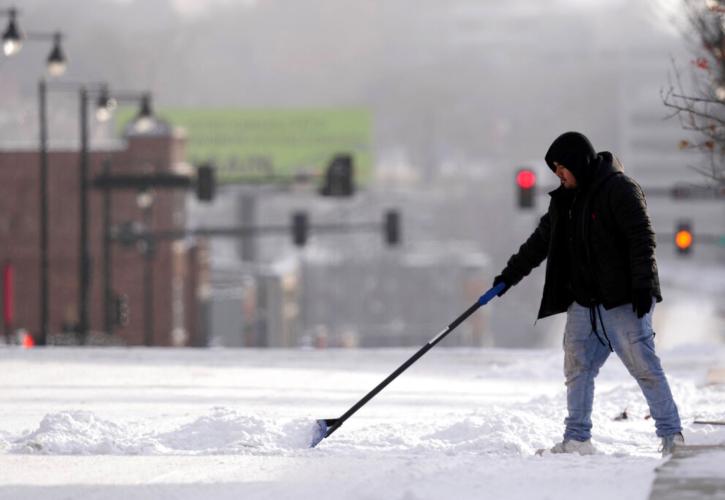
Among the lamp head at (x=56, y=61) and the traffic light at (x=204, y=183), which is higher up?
the lamp head at (x=56, y=61)

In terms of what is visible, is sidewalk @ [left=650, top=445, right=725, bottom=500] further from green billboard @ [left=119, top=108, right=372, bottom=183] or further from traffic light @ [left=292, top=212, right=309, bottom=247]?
green billboard @ [left=119, top=108, right=372, bottom=183]

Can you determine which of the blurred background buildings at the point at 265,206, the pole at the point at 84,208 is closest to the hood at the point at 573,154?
the pole at the point at 84,208

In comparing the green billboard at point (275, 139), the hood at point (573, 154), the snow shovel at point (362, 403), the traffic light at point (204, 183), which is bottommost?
the snow shovel at point (362, 403)

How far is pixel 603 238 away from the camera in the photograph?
992 centimetres

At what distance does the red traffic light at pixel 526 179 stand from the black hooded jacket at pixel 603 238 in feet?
106

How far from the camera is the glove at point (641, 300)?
975cm

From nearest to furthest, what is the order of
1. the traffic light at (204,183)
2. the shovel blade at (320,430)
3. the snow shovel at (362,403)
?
the snow shovel at (362,403) < the shovel blade at (320,430) < the traffic light at (204,183)

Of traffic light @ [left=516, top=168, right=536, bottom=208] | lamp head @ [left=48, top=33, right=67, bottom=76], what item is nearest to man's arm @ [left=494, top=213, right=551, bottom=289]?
lamp head @ [left=48, top=33, right=67, bottom=76]

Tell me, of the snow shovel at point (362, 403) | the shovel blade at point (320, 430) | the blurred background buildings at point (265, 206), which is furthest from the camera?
the blurred background buildings at point (265, 206)

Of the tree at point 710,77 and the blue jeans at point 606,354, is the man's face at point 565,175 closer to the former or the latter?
the blue jeans at point 606,354

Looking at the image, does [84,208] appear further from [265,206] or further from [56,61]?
[265,206]

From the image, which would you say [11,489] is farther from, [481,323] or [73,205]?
[481,323]

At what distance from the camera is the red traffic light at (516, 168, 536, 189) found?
4260cm

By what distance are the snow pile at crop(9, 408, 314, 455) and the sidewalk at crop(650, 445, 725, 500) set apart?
2600mm
